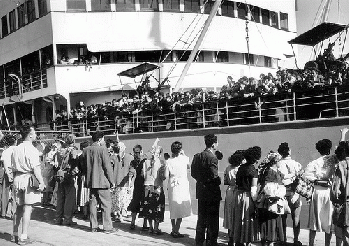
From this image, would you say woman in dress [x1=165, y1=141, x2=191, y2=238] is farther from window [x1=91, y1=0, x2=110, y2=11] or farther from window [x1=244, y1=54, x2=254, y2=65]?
window [x1=244, y1=54, x2=254, y2=65]

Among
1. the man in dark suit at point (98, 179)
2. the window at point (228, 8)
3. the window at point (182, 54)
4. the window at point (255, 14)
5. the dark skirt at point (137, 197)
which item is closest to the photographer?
the man in dark suit at point (98, 179)

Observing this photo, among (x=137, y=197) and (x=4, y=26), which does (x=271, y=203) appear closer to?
(x=137, y=197)

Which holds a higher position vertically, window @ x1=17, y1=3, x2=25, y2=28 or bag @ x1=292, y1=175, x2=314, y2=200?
window @ x1=17, y1=3, x2=25, y2=28

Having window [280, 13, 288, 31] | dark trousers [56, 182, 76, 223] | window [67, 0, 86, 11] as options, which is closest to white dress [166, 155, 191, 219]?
dark trousers [56, 182, 76, 223]

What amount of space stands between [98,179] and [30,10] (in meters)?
18.7

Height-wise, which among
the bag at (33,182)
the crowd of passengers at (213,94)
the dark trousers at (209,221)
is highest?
the crowd of passengers at (213,94)

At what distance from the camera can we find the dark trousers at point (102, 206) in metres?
9.22

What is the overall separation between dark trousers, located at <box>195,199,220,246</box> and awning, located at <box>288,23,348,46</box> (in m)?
9.45

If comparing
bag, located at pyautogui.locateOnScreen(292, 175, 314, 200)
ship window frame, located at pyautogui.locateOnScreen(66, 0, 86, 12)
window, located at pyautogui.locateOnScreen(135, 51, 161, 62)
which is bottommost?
bag, located at pyautogui.locateOnScreen(292, 175, 314, 200)

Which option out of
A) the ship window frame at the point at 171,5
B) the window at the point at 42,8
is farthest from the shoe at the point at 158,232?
the window at the point at 42,8

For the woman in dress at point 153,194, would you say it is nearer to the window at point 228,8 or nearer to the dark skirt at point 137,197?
the dark skirt at point 137,197

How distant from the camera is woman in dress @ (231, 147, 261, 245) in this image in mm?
7359

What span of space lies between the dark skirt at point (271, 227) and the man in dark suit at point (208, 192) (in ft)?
2.91

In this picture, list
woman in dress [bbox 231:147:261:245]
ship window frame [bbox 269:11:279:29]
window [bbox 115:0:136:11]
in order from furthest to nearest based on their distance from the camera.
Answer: ship window frame [bbox 269:11:279:29]
window [bbox 115:0:136:11]
woman in dress [bbox 231:147:261:245]
